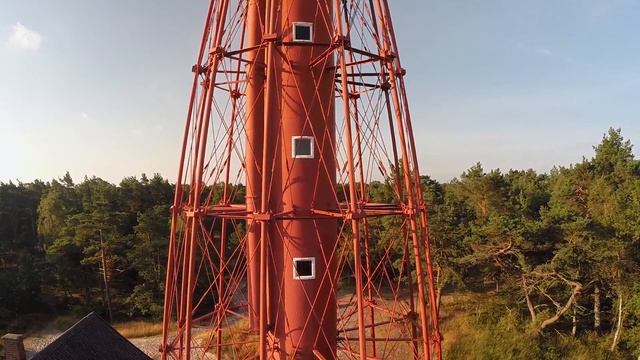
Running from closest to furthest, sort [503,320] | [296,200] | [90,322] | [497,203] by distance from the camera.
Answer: [296,200]
[90,322]
[503,320]
[497,203]

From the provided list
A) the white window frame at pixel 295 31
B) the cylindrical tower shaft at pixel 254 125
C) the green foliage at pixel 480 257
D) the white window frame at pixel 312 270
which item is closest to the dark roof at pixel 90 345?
the cylindrical tower shaft at pixel 254 125

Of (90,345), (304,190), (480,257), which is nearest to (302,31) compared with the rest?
(304,190)

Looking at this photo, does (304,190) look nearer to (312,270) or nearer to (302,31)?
(312,270)

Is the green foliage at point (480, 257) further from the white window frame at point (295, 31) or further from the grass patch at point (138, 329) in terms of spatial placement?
the white window frame at point (295, 31)

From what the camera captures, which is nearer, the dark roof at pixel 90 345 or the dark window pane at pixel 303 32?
the dark window pane at pixel 303 32

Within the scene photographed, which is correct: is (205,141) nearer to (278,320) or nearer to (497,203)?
(278,320)

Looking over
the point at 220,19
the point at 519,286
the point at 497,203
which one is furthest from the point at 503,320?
the point at 220,19

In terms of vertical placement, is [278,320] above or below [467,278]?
above
